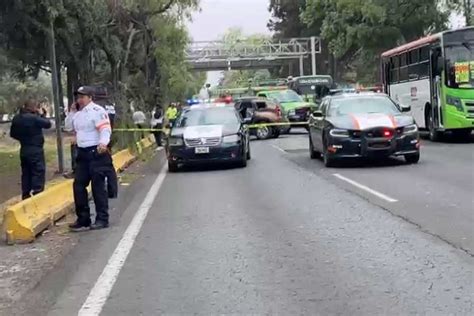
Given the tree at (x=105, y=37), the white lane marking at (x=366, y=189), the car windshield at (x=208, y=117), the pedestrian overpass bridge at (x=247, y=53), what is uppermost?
the pedestrian overpass bridge at (x=247, y=53)

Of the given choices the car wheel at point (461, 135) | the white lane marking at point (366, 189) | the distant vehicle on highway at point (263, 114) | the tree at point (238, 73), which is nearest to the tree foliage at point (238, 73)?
the tree at point (238, 73)

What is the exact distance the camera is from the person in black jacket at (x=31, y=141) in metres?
13.0

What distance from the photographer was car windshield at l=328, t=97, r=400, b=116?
17930mm

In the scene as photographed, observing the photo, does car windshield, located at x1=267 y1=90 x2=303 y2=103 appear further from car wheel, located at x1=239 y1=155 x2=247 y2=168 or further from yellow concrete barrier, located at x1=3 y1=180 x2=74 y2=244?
yellow concrete barrier, located at x1=3 y1=180 x2=74 y2=244

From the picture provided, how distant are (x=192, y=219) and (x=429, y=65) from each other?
51.6 feet

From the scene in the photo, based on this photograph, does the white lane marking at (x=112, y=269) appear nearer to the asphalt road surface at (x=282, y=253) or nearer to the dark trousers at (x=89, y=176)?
the asphalt road surface at (x=282, y=253)

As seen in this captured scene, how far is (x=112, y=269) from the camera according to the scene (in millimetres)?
7895

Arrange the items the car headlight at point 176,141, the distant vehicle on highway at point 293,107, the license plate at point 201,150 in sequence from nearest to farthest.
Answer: the license plate at point 201,150 → the car headlight at point 176,141 → the distant vehicle on highway at point 293,107

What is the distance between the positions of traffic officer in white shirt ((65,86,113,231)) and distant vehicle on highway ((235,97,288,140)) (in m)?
20.9

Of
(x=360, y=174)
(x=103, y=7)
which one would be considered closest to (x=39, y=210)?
(x=360, y=174)

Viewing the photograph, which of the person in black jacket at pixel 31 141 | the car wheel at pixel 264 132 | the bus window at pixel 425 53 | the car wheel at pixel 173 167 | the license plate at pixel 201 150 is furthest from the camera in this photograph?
the car wheel at pixel 264 132

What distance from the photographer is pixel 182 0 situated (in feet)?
116

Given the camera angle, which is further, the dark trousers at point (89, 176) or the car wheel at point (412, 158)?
the car wheel at point (412, 158)

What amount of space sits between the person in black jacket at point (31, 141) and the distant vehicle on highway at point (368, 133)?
664 centimetres
